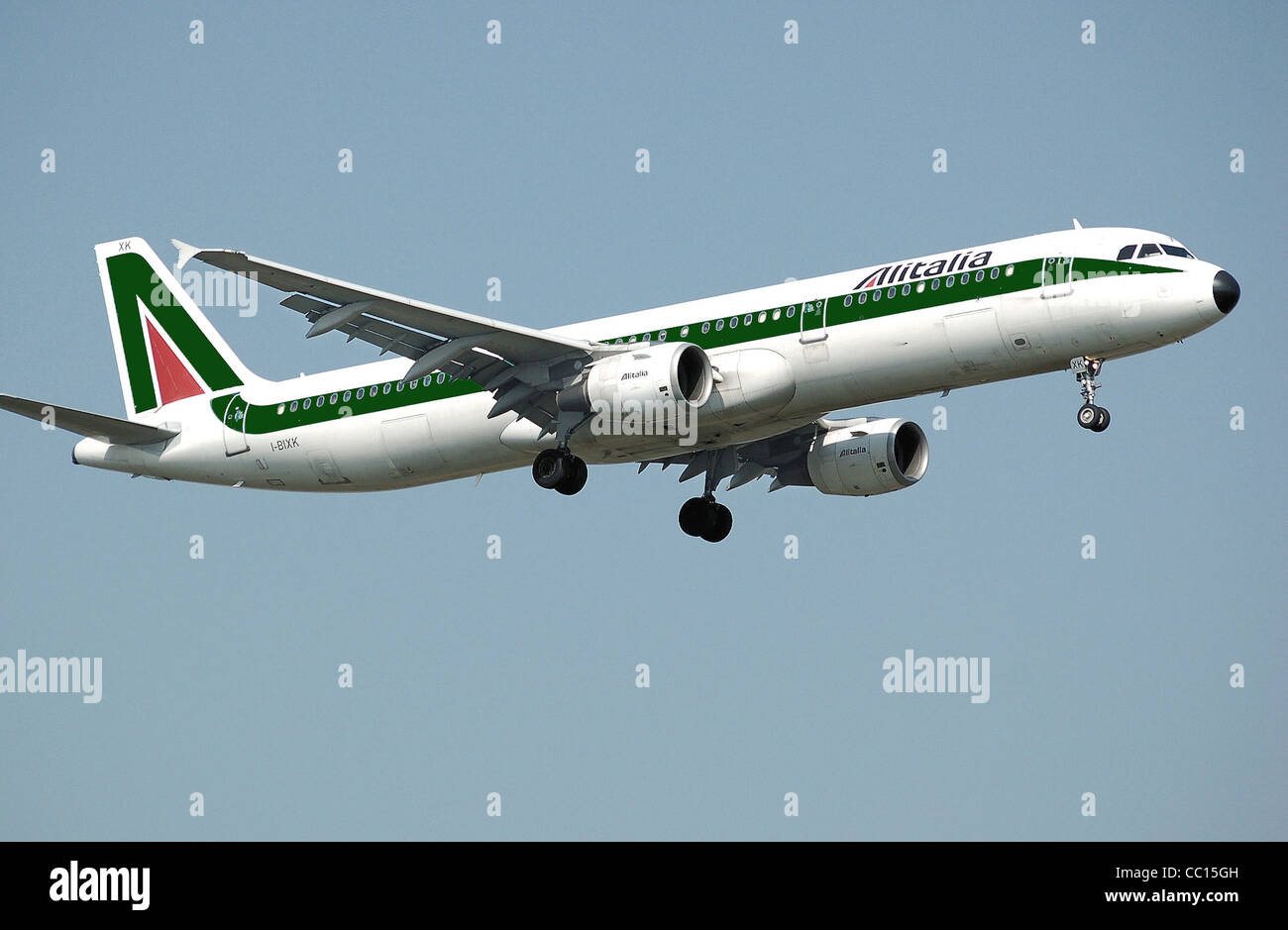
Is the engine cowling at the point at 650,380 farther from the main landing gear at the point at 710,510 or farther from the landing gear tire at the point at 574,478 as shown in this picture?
the main landing gear at the point at 710,510

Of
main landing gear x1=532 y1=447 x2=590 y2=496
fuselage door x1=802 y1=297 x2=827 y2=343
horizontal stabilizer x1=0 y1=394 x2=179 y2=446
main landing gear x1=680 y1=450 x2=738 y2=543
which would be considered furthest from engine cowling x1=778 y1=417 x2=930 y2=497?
horizontal stabilizer x1=0 y1=394 x2=179 y2=446

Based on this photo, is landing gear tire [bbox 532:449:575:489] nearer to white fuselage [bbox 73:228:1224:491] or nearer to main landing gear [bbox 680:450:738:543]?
white fuselage [bbox 73:228:1224:491]

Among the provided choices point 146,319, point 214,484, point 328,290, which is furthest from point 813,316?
point 146,319

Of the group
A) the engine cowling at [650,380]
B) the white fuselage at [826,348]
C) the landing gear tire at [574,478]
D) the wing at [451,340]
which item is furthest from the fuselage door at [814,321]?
the landing gear tire at [574,478]

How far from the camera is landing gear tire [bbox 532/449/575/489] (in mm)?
38125

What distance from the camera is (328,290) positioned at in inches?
1379

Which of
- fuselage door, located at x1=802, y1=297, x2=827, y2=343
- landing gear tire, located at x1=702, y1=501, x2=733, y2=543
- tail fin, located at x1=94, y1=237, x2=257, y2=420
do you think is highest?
tail fin, located at x1=94, y1=237, x2=257, y2=420

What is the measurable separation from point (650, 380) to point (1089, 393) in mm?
8675

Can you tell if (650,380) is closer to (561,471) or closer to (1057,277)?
(561,471)

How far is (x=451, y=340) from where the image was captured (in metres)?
37.6

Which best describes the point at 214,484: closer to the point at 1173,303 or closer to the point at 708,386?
the point at 708,386

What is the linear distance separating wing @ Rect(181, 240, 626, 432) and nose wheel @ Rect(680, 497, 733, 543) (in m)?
6.07
